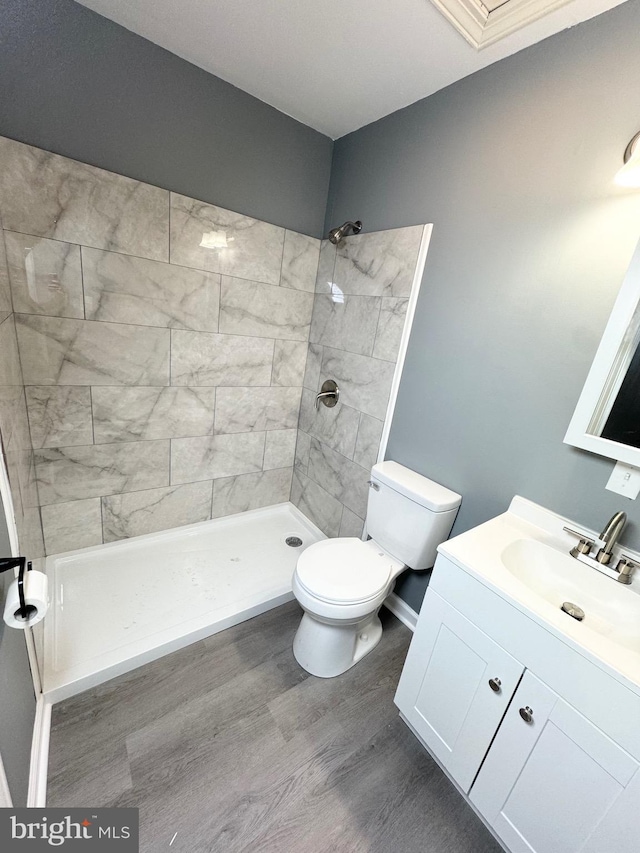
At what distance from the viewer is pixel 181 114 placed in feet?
5.02

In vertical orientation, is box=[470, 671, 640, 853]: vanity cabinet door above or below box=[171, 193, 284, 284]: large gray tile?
below

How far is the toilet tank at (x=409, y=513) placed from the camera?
1.45 meters

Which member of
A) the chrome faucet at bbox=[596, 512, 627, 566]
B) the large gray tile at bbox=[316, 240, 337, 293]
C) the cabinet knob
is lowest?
the cabinet knob

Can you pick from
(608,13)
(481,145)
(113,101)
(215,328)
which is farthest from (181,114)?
(608,13)

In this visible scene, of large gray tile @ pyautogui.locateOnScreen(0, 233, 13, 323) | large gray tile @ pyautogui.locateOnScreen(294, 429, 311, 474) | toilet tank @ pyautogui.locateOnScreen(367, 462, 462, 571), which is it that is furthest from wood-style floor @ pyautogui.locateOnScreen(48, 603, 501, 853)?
large gray tile @ pyautogui.locateOnScreen(0, 233, 13, 323)

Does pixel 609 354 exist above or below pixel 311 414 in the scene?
above

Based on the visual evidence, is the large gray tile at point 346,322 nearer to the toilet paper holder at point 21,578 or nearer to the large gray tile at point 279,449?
the large gray tile at point 279,449

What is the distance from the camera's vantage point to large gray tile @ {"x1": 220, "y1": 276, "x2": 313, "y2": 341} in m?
1.89

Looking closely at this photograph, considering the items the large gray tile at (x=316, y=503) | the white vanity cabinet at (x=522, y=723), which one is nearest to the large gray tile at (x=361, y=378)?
the large gray tile at (x=316, y=503)

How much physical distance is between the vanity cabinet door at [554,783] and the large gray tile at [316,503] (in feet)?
4.16

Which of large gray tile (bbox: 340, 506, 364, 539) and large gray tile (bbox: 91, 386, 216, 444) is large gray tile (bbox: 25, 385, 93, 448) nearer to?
large gray tile (bbox: 91, 386, 216, 444)

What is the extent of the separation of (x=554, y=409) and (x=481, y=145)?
3.40 feet

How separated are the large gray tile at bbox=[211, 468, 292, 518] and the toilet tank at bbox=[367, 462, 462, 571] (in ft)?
3.05

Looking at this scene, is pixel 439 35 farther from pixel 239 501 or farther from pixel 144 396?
pixel 239 501
